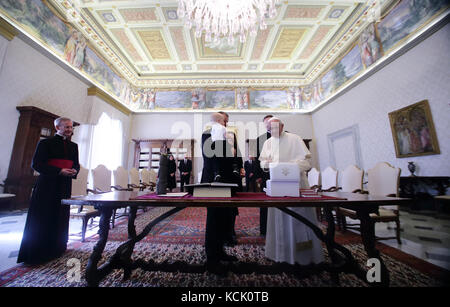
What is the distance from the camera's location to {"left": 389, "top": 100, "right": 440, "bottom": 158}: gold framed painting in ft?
14.0

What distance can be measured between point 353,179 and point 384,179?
670 mm

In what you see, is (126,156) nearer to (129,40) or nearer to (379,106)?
(129,40)

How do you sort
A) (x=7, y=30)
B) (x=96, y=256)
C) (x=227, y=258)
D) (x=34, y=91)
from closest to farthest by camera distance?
1. (x=96, y=256)
2. (x=227, y=258)
3. (x=7, y=30)
4. (x=34, y=91)

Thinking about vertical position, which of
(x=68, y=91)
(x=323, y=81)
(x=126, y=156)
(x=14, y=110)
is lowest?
(x=126, y=156)

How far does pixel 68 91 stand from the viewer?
19.0 ft

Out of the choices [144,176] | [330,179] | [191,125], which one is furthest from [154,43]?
[330,179]

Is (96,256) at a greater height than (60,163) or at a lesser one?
lesser

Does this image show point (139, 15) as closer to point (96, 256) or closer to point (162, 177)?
point (162, 177)

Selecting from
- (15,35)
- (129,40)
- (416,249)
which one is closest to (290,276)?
(416,249)

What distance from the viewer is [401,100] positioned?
→ 495cm

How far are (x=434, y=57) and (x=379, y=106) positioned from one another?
1630 mm

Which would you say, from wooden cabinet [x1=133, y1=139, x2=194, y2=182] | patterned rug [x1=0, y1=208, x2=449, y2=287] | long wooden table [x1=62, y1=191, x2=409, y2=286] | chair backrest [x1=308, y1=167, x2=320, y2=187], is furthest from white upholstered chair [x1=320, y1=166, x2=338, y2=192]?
wooden cabinet [x1=133, y1=139, x2=194, y2=182]

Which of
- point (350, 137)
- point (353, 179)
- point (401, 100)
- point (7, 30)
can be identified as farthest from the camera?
point (350, 137)

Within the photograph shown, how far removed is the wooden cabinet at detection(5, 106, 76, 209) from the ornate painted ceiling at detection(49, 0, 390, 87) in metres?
3.80
